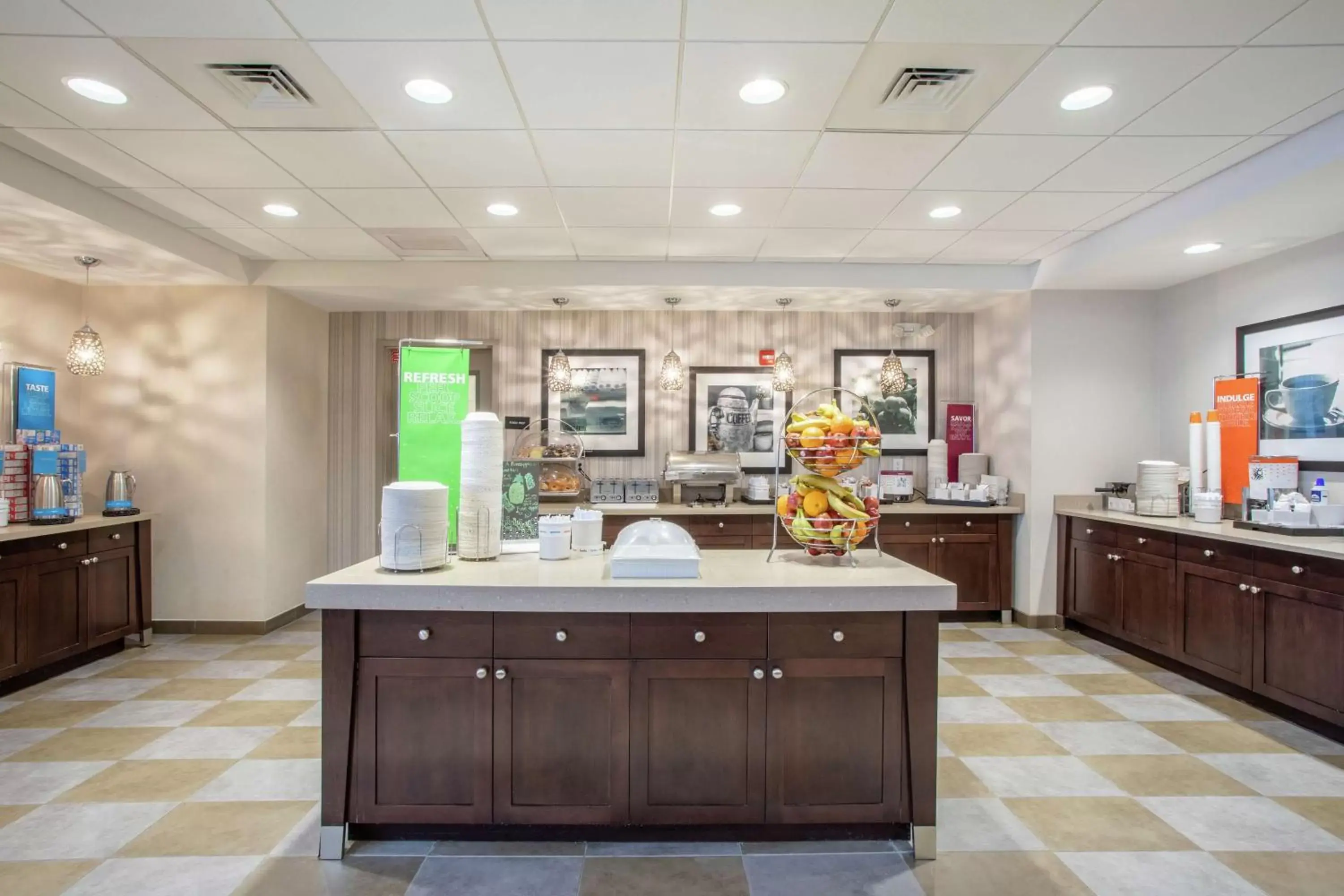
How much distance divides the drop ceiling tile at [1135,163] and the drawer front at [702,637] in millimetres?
2803

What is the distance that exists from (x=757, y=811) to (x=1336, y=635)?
3128mm

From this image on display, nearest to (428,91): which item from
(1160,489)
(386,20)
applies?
(386,20)

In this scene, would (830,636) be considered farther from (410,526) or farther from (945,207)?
(945,207)

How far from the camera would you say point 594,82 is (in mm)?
2848

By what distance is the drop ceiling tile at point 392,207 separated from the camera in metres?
4.03

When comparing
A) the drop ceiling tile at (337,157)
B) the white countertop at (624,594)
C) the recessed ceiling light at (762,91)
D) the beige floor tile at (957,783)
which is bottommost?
the beige floor tile at (957,783)

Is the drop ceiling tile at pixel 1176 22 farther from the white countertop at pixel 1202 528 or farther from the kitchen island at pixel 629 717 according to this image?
the white countertop at pixel 1202 528

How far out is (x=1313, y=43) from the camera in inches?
99.7

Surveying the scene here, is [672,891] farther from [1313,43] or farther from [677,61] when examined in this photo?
[1313,43]

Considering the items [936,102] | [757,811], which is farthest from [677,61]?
[757,811]

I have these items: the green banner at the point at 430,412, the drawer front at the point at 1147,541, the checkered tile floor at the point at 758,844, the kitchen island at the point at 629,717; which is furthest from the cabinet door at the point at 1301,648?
the green banner at the point at 430,412

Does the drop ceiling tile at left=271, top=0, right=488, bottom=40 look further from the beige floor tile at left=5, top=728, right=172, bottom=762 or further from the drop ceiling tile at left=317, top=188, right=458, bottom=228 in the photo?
the beige floor tile at left=5, top=728, right=172, bottom=762

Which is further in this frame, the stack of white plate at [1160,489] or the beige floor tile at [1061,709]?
the stack of white plate at [1160,489]

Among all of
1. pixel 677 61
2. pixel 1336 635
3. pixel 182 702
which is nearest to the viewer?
pixel 677 61
